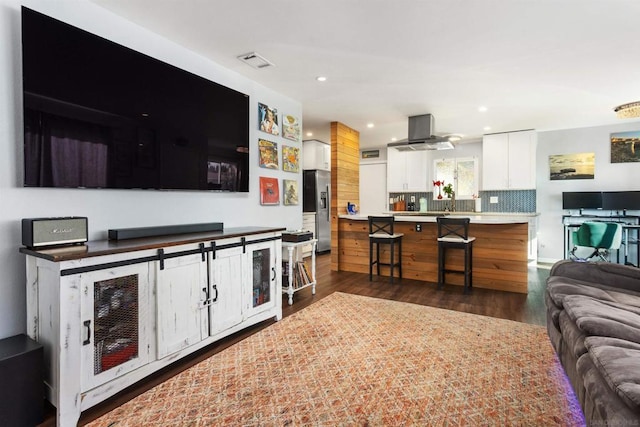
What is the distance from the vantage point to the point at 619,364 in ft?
3.92

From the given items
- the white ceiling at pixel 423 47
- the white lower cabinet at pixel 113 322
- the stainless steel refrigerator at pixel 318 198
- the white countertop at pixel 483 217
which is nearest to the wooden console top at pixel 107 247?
the white lower cabinet at pixel 113 322

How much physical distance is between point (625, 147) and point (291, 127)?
5.56 m

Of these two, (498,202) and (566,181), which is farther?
(498,202)

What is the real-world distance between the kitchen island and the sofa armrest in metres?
1.58

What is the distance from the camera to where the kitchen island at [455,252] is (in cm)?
405

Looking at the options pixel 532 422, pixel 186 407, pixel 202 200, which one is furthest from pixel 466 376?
pixel 202 200

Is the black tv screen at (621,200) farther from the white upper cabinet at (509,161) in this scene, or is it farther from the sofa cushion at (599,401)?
the sofa cushion at (599,401)

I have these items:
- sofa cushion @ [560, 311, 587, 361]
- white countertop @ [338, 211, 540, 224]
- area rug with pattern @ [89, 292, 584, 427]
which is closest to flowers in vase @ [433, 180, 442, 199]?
white countertop @ [338, 211, 540, 224]

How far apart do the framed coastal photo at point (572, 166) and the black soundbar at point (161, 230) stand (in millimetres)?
5972

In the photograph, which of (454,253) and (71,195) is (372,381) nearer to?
(71,195)

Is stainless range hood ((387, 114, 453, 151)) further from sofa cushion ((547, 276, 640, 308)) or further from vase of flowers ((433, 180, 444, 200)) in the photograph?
sofa cushion ((547, 276, 640, 308))

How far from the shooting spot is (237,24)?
2.45m

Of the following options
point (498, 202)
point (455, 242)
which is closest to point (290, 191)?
point (455, 242)

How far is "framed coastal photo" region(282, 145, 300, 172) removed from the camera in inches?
159
